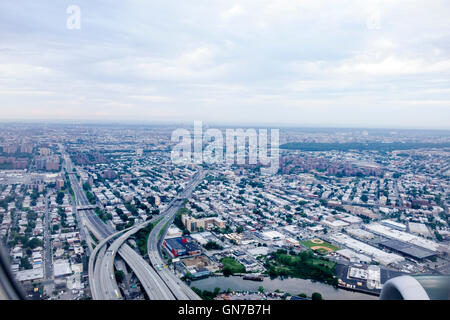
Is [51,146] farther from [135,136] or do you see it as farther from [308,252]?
[135,136]

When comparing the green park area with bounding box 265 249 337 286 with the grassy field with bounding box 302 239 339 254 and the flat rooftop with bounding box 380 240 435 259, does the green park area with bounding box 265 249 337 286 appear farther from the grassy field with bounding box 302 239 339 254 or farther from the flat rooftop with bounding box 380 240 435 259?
the flat rooftop with bounding box 380 240 435 259

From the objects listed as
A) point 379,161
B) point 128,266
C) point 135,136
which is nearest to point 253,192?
point 128,266

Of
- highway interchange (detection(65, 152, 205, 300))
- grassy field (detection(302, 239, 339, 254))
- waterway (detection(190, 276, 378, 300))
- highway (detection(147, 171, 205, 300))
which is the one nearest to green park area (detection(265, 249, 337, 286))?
A: waterway (detection(190, 276, 378, 300))

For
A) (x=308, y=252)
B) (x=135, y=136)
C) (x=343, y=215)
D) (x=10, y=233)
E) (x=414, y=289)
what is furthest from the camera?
(x=135, y=136)

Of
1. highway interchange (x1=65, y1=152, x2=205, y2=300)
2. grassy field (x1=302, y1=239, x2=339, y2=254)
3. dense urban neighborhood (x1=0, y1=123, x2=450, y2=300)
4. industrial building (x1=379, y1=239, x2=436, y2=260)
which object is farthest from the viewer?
grassy field (x1=302, y1=239, x2=339, y2=254)

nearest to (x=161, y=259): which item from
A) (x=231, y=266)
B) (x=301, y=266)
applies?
(x=231, y=266)

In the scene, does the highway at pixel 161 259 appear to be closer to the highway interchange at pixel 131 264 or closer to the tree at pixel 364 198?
the highway interchange at pixel 131 264
